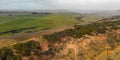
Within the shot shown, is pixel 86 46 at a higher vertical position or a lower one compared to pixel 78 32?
lower

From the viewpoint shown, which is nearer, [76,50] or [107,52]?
[76,50]

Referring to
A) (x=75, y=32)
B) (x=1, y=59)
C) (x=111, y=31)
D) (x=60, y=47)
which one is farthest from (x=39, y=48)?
(x=111, y=31)

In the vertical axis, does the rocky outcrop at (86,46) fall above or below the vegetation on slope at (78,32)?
below

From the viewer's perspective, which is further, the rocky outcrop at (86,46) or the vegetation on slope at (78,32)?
the vegetation on slope at (78,32)

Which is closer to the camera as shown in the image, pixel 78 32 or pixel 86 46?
pixel 86 46

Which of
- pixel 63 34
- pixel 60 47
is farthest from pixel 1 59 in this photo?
pixel 63 34

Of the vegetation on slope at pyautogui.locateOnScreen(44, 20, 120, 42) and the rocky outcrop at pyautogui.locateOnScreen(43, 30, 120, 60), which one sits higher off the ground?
the vegetation on slope at pyautogui.locateOnScreen(44, 20, 120, 42)

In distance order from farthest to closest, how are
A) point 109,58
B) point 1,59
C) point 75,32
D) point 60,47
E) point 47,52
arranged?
1. point 75,32
2. point 109,58
3. point 60,47
4. point 47,52
5. point 1,59

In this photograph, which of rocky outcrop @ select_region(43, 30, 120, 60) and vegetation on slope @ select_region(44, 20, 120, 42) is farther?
vegetation on slope @ select_region(44, 20, 120, 42)

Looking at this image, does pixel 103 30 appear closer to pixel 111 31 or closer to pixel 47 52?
pixel 111 31

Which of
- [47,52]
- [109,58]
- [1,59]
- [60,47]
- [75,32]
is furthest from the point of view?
[75,32]

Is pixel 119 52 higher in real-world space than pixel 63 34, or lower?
lower
